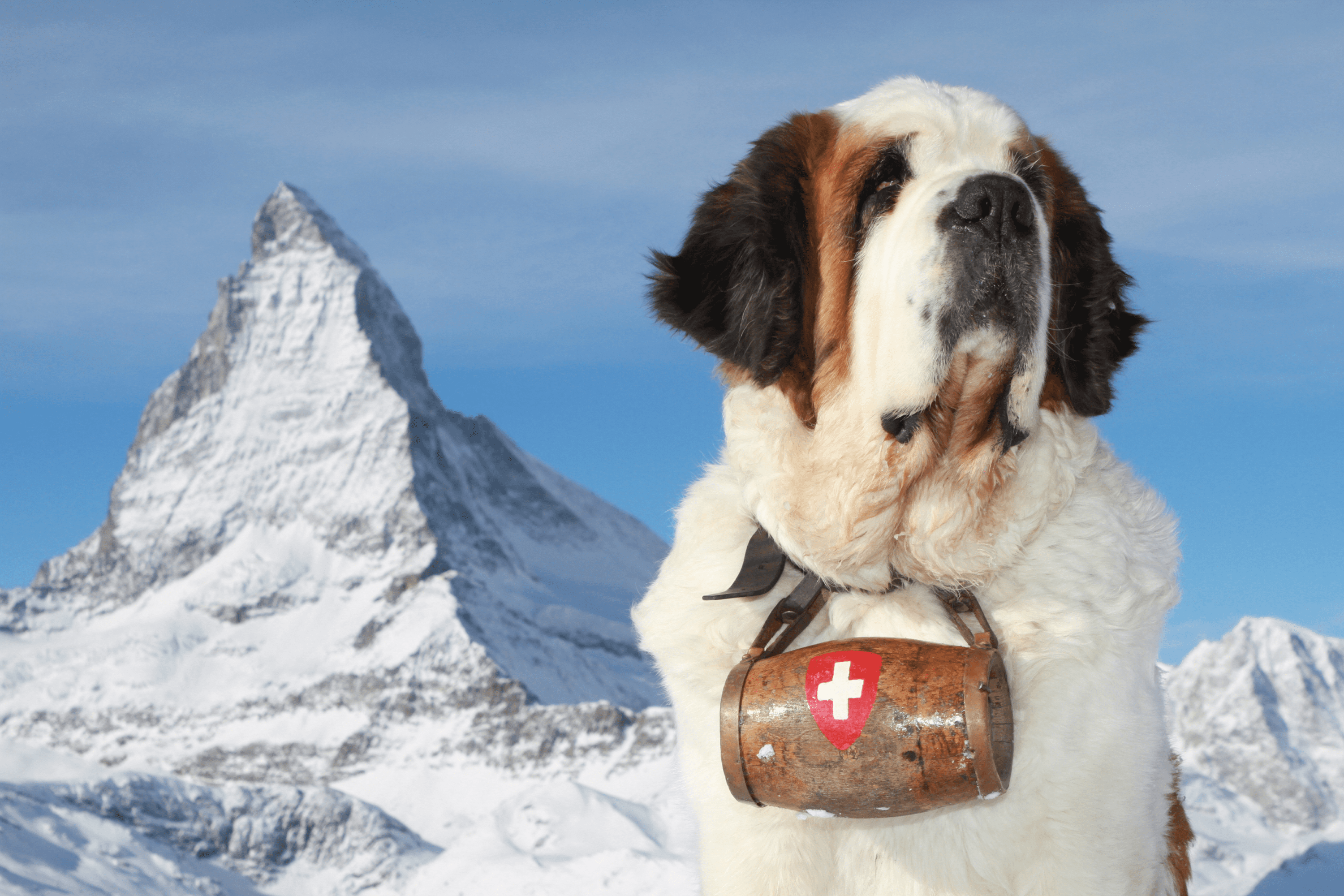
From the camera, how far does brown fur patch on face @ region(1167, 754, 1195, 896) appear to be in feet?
11.1

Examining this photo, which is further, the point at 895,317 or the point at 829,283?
the point at 829,283

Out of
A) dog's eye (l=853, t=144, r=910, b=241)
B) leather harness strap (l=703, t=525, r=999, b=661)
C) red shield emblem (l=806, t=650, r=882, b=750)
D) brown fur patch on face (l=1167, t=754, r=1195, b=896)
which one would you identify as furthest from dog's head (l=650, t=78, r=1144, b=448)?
brown fur patch on face (l=1167, t=754, r=1195, b=896)

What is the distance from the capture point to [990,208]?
9.89 feet

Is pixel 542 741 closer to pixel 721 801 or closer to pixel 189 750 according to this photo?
pixel 189 750

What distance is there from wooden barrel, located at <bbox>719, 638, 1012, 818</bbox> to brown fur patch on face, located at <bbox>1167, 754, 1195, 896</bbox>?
78cm

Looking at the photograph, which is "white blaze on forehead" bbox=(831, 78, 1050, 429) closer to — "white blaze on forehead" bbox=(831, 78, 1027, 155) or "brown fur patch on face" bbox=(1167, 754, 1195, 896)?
"white blaze on forehead" bbox=(831, 78, 1027, 155)

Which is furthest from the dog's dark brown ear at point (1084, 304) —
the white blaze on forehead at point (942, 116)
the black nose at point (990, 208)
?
the black nose at point (990, 208)

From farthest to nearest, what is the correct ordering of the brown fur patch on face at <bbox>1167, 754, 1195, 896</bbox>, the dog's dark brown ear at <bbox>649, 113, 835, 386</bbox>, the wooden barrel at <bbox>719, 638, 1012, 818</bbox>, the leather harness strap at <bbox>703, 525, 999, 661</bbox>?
the brown fur patch on face at <bbox>1167, 754, 1195, 896</bbox>, the dog's dark brown ear at <bbox>649, 113, 835, 386</bbox>, the leather harness strap at <bbox>703, 525, 999, 661</bbox>, the wooden barrel at <bbox>719, 638, 1012, 818</bbox>

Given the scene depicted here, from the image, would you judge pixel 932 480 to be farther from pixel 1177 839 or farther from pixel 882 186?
pixel 1177 839

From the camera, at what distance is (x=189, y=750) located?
18388 centimetres

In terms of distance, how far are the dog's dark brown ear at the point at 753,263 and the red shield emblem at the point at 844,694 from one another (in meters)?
0.82

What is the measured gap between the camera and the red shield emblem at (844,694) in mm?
2883

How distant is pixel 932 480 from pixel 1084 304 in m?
0.70

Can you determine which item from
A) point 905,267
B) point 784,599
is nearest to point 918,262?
point 905,267
